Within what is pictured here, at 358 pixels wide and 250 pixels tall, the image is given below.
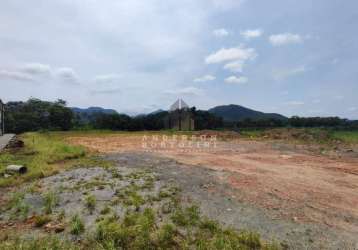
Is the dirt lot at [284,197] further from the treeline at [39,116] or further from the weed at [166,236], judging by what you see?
the treeline at [39,116]

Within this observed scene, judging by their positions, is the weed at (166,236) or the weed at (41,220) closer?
the weed at (166,236)

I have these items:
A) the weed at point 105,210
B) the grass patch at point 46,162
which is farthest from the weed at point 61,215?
the grass patch at point 46,162

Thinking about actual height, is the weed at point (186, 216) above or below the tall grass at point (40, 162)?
below

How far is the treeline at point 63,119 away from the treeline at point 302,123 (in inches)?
200

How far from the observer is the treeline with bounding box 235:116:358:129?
40438 millimetres

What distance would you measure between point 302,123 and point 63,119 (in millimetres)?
39946

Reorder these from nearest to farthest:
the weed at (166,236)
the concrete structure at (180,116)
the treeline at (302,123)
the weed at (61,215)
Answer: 1. the weed at (166,236)
2. the weed at (61,215)
3. the concrete structure at (180,116)
4. the treeline at (302,123)

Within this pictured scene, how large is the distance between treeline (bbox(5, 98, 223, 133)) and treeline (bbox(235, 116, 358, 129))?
509 centimetres

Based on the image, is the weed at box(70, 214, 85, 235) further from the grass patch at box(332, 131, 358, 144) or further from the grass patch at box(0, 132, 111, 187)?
the grass patch at box(332, 131, 358, 144)

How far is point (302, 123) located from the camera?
44.2 metres

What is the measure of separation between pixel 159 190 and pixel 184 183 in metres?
0.89

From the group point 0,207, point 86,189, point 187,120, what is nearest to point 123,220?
point 86,189

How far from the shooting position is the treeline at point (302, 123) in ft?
133

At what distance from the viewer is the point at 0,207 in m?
4.38
